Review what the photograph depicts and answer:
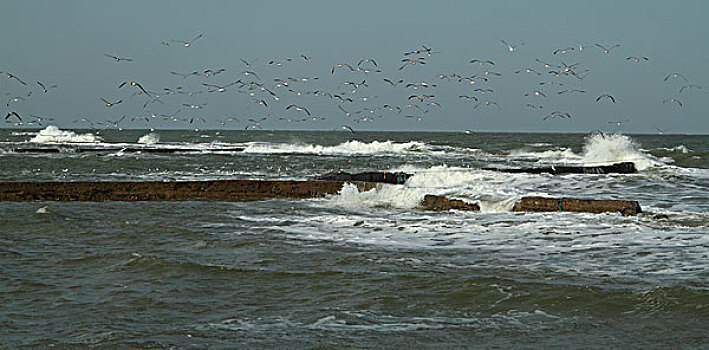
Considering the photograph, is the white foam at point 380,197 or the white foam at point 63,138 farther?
the white foam at point 63,138

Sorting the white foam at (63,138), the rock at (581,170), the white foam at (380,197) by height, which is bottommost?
the white foam at (63,138)

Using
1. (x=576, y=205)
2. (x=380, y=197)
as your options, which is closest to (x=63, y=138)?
(x=380, y=197)

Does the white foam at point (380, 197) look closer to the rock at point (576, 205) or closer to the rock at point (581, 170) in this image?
the rock at point (576, 205)

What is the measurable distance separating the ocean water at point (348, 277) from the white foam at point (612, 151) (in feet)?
59.3

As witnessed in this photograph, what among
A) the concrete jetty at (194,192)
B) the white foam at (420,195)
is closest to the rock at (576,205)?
the concrete jetty at (194,192)

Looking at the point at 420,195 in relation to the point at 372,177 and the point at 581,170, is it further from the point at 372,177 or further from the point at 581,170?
the point at 581,170

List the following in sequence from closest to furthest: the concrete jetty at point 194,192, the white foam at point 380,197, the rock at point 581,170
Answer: the concrete jetty at point 194,192 < the white foam at point 380,197 < the rock at point 581,170

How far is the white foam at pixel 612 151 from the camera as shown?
3303 centimetres

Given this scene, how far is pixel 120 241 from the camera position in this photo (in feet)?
36.5

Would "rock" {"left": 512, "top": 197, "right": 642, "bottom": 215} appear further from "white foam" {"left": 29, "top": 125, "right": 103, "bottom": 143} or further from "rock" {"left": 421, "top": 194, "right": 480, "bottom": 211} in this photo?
"white foam" {"left": 29, "top": 125, "right": 103, "bottom": 143}

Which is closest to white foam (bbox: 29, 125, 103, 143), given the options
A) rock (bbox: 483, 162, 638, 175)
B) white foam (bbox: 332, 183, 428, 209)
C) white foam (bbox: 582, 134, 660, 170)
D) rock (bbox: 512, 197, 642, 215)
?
white foam (bbox: 582, 134, 660, 170)

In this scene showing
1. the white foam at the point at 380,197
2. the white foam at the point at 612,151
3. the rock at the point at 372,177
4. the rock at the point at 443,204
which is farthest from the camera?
the white foam at the point at 612,151

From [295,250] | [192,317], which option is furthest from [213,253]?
[192,317]

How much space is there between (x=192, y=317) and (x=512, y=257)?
4361mm
